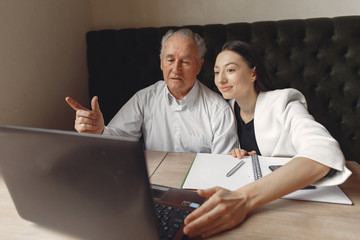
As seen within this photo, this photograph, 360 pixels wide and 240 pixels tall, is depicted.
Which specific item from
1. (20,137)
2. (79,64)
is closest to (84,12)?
→ (79,64)

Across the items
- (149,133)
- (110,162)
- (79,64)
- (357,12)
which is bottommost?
(149,133)

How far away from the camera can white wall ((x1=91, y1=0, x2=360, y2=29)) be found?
69.9 inches

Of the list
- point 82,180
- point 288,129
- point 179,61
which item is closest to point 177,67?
point 179,61

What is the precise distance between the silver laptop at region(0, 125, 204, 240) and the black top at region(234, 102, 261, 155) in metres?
0.99

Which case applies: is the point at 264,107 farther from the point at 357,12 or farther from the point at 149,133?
the point at 357,12

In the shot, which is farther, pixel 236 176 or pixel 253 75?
pixel 253 75

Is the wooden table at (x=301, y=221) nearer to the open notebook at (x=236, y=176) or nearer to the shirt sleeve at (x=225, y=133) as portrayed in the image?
the open notebook at (x=236, y=176)

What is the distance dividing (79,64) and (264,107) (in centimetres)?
139

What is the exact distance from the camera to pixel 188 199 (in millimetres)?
689

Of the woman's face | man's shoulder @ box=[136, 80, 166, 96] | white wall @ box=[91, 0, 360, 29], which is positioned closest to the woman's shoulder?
the woman's face

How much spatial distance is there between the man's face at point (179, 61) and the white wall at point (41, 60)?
72cm

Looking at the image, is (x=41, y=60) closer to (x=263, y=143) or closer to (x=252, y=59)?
(x=252, y=59)

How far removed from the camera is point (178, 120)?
1.49 m

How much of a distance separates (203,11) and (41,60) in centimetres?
118
